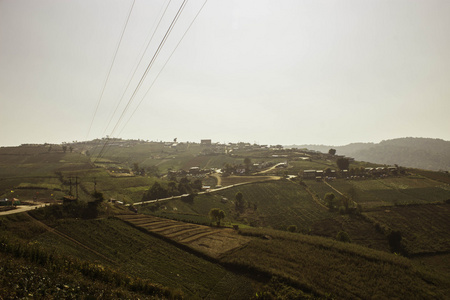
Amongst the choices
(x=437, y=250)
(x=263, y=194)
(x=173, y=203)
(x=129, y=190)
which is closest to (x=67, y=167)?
(x=129, y=190)

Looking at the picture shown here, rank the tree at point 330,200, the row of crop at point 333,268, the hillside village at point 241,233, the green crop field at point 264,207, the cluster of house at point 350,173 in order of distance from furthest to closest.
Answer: the cluster of house at point 350,173, the tree at point 330,200, the green crop field at point 264,207, the row of crop at point 333,268, the hillside village at point 241,233

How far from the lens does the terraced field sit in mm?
42475

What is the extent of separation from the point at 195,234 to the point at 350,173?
303ft

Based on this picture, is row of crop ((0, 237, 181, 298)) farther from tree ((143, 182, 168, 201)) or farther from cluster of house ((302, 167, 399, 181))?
cluster of house ((302, 167, 399, 181))

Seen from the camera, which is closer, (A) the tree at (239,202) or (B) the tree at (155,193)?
(B) the tree at (155,193)

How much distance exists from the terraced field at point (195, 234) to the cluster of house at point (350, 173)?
7084cm

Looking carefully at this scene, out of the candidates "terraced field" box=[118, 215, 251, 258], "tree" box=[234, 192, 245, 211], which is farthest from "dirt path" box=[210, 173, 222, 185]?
"terraced field" box=[118, 215, 251, 258]

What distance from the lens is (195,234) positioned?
4872 centimetres

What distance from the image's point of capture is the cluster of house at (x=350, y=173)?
107 meters

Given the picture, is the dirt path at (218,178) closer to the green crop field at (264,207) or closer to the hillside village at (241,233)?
the hillside village at (241,233)

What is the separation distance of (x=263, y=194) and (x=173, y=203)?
3616 cm

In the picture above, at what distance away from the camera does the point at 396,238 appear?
51531 mm

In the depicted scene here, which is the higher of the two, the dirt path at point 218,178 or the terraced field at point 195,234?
the dirt path at point 218,178

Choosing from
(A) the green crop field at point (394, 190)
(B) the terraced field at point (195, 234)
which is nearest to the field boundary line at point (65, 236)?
(B) the terraced field at point (195, 234)
